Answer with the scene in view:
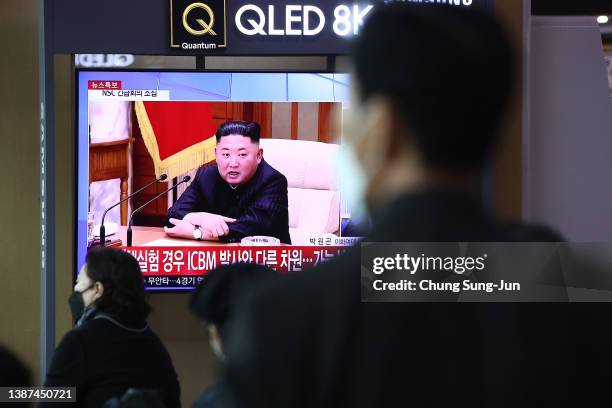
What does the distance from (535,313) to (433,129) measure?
0.18 meters

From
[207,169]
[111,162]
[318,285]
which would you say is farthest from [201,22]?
[318,285]

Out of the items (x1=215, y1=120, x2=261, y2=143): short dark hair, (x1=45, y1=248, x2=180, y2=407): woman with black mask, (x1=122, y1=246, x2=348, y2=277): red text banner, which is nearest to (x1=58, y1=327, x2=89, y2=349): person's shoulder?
(x1=45, y1=248, x2=180, y2=407): woman with black mask

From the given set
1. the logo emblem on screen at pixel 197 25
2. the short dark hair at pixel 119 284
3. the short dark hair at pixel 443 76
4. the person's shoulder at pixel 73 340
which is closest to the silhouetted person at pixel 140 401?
the person's shoulder at pixel 73 340

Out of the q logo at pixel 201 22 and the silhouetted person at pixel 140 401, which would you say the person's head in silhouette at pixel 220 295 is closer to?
the silhouetted person at pixel 140 401

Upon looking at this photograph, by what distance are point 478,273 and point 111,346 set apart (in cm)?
241

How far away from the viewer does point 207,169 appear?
16.6ft

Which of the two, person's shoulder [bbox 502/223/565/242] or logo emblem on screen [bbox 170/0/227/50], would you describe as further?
logo emblem on screen [bbox 170/0/227/50]

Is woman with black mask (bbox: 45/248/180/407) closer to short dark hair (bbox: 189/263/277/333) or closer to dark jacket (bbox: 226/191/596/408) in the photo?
short dark hair (bbox: 189/263/277/333)

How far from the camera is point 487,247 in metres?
0.84

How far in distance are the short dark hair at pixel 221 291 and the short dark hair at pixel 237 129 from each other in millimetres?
2695

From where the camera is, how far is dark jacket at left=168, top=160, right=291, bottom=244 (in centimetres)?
504

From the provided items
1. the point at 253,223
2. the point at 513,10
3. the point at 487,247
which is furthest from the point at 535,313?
the point at 513,10

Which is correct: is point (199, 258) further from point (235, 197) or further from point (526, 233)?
point (526, 233)

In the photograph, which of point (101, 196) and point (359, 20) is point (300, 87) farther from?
point (101, 196)
